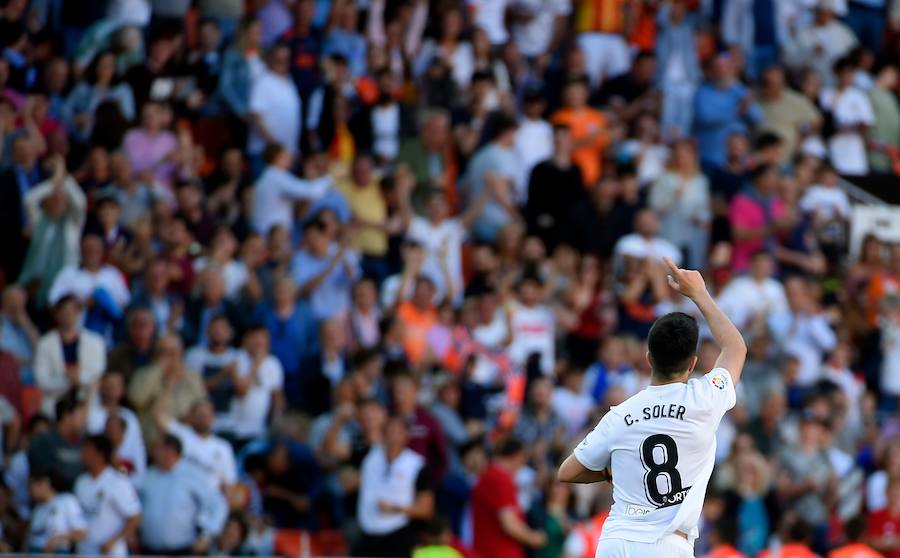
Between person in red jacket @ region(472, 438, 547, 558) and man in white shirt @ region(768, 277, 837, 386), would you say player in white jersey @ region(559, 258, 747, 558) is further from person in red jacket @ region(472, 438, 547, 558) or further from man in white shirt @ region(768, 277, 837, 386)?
man in white shirt @ region(768, 277, 837, 386)

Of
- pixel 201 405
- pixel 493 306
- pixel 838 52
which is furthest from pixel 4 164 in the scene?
pixel 838 52

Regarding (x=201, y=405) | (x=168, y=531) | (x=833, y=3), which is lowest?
(x=168, y=531)

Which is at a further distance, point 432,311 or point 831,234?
point 831,234

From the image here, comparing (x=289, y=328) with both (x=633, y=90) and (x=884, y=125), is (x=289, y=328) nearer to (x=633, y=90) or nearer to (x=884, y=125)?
(x=633, y=90)

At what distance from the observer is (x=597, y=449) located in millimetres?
7250

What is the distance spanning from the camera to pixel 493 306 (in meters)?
15.3

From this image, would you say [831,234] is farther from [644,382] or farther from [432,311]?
[432,311]

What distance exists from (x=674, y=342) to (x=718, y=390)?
0.29 meters

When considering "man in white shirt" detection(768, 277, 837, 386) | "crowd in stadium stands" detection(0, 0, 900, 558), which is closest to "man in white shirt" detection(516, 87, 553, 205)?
"crowd in stadium stands" detection(0, 0, 900, 558)

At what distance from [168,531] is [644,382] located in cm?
435

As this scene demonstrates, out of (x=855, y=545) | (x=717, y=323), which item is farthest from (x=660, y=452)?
(x=855, y=545)

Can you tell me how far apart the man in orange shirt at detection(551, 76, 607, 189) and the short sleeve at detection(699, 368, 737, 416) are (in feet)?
33.2

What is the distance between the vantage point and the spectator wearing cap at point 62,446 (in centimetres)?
1277

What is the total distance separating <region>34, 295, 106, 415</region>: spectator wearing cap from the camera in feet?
45.0
